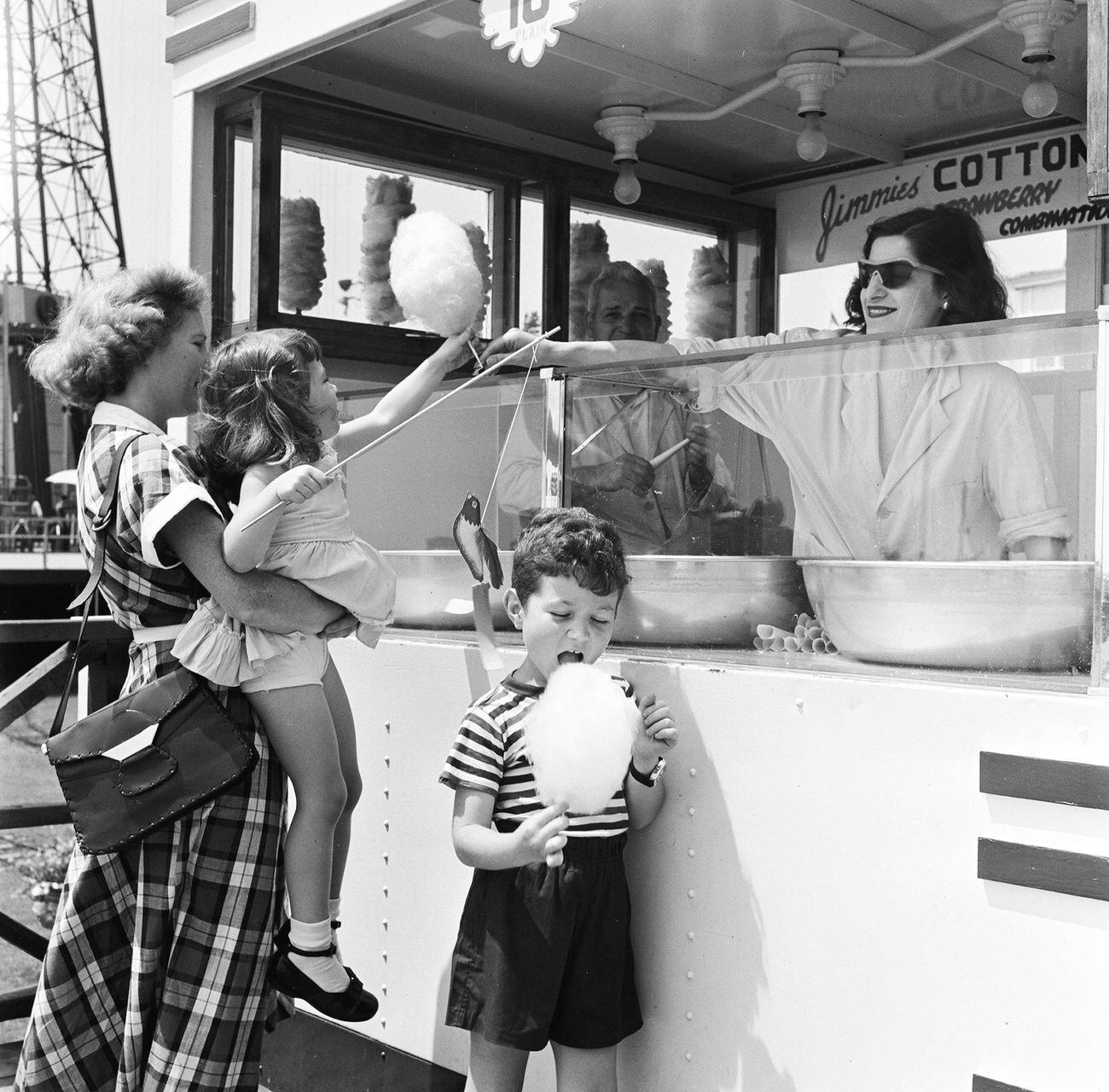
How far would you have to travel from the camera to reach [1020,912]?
143cm

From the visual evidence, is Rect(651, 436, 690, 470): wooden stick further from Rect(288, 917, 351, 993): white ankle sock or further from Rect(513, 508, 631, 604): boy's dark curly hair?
Rect(288, 917, 351, 993): white ankle sock

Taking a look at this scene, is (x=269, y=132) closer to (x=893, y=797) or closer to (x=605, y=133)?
(x=605, y=133)

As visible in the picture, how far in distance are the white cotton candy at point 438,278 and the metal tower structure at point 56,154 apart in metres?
1.82

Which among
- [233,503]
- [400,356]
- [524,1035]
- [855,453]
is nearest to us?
[524,1035]

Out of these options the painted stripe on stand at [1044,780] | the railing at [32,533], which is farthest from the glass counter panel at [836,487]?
the railing at [32,533]

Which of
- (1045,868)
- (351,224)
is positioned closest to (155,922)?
(1045,868)

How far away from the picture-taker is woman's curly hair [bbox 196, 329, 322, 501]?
6.09ft

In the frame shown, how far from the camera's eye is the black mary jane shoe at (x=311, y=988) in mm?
1892

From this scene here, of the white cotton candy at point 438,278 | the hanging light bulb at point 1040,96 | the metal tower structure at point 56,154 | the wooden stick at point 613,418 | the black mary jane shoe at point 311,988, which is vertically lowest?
the black mary jane shoe at point 311,988

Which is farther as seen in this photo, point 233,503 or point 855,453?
point 233,503

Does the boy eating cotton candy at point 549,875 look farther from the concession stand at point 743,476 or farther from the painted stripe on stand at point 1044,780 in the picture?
the painted stripe on stand at point 1044,780

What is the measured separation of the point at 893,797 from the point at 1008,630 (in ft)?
0.84

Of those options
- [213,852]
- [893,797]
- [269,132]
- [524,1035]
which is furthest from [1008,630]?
[269,132]

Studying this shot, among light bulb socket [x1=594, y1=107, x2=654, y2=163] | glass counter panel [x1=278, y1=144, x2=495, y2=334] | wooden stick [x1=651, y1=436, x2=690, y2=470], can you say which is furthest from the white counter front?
light bulb socket [x1=594, y1=107, x2=654, y2=163]
